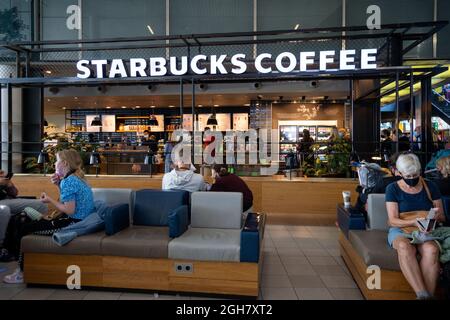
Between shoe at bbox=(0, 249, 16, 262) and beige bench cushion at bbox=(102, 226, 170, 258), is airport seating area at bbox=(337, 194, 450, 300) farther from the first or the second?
shoe at bbox=(0, 249, 16, 262)

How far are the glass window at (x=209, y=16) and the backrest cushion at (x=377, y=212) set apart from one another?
21.0 ft

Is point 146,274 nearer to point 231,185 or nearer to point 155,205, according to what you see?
point 155,205

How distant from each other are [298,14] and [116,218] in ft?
24.6

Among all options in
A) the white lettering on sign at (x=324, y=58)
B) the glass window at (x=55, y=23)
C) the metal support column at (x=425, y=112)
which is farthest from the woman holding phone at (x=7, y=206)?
the metal support column at (x=425, y=112)

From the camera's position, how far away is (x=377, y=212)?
3701 mm

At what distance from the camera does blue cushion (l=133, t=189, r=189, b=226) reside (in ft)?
12.6

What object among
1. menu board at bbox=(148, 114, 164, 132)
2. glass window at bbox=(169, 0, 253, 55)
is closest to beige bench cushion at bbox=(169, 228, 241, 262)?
glass window at bbox=(169, 0, 253, 55)

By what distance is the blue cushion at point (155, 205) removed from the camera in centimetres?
383

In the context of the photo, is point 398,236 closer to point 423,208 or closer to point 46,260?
point 423,208

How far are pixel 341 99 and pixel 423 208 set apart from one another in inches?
367

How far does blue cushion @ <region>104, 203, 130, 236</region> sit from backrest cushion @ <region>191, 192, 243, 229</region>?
726 mm

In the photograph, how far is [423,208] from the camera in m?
2.99
